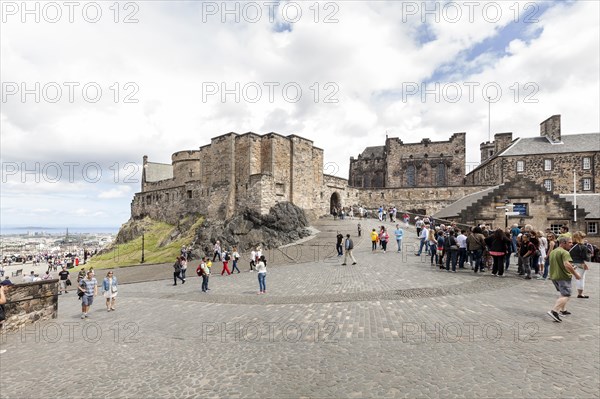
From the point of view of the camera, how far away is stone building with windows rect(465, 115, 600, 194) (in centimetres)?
3409

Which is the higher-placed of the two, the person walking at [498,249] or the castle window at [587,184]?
the castle window at [587,184]

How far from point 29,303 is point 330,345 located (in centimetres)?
950

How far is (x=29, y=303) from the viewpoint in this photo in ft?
30.9

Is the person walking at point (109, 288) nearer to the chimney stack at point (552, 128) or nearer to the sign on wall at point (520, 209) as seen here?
the sign on wall at point (520, 209)

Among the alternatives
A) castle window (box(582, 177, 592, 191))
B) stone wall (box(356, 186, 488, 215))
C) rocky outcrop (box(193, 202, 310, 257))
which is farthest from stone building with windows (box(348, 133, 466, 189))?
rocky outcrop (box(193, 202, 310, 257))

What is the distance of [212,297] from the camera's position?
11.1 meters

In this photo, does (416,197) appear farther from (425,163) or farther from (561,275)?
(561,275)

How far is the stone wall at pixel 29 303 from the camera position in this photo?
8.87 meters

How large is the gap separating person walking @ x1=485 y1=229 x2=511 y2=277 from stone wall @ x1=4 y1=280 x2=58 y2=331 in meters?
15.0

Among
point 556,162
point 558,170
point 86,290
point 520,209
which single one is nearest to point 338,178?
point 520,209

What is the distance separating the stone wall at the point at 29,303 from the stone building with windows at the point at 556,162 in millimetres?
39664

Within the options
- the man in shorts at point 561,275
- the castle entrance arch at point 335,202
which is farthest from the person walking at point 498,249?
the castle entrance arch at point 335,202

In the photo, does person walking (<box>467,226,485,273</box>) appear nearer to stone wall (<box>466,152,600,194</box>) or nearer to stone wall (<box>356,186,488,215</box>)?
stone wall (<box>356,186,488,215</box>)

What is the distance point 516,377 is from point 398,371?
170 cm
